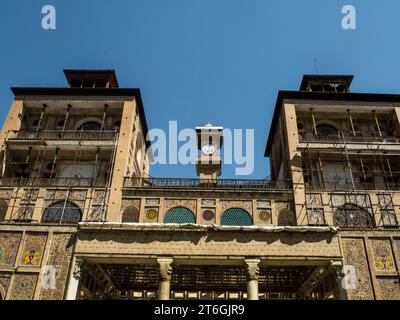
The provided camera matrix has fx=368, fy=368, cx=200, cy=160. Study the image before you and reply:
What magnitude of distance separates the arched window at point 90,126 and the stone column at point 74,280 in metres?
14.8

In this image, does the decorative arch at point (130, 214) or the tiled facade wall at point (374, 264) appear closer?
the tiled facade wall at point (374, 264)

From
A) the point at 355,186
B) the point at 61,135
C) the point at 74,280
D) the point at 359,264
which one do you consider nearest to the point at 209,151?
the point at 61,135

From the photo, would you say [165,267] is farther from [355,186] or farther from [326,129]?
[326,129]

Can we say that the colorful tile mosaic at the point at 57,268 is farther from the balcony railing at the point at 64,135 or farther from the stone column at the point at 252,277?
the stone column at the point at 252,277

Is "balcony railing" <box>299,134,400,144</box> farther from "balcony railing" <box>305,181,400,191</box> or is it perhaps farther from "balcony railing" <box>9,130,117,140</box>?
"balcony railing" <box>9,130,117,140</box>

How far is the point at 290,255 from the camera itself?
60.1 feet

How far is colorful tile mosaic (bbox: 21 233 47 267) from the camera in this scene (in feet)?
68.9

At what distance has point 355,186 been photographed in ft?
90.5

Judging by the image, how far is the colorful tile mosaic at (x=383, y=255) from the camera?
2003 cm

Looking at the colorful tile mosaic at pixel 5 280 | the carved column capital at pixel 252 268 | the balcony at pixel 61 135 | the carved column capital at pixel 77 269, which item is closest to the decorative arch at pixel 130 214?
the balcony at pixel 61 135

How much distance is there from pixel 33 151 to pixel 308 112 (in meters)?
22.3
